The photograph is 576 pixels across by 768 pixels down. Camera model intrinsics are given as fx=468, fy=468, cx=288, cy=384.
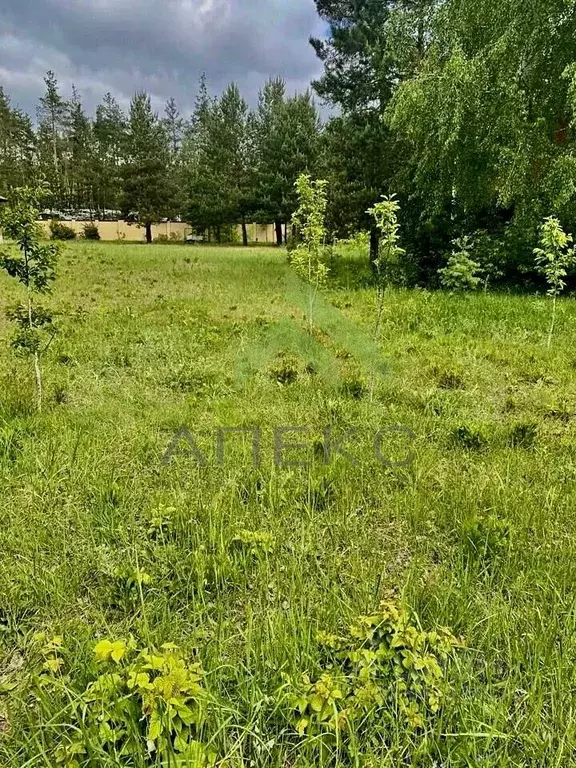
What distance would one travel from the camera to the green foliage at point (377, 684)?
1.36 metres

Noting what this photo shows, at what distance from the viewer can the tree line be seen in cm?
2573

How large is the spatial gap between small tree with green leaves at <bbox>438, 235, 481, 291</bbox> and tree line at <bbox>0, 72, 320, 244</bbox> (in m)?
14.4

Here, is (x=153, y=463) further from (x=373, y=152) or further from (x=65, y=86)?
(x=65, y=86)

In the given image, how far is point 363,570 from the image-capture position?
2.15m

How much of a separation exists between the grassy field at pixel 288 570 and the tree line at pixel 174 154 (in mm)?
21075

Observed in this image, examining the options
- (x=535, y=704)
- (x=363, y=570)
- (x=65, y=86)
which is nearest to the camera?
(x=535, y=704)

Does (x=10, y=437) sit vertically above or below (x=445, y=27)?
below

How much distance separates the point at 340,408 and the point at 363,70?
12.0m

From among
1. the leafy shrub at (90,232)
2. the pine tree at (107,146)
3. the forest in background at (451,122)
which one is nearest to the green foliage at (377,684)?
the forest in background at (451,122)

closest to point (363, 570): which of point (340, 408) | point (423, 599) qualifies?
point (423, 599)

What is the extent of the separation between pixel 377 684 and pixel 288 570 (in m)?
0.75

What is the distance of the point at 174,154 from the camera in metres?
38.7

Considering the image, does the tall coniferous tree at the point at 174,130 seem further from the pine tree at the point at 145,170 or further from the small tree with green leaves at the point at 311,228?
the small tree with green leaves at the point at 311,228

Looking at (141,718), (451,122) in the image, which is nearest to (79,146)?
(451,122)
